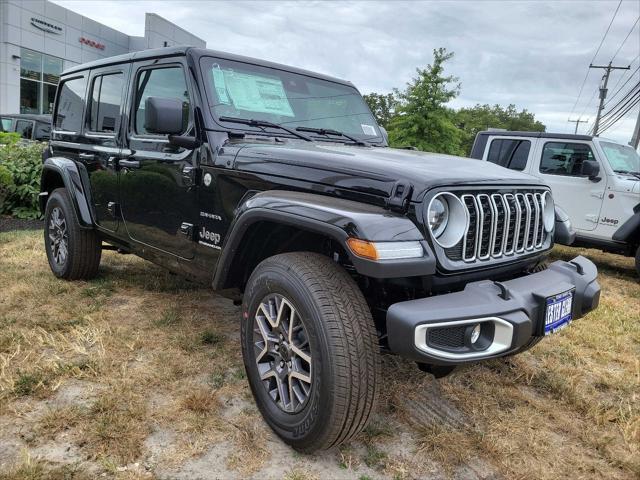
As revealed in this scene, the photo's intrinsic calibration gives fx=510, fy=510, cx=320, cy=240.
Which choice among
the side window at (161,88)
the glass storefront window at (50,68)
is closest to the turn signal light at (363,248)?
the side window at (161,88)

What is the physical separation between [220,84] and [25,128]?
10.5m

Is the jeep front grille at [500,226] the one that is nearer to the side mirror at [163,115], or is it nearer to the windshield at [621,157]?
the side mirror at [163,115]

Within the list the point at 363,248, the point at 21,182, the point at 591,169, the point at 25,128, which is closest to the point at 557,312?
the point at 363,248

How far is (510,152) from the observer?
313 inches

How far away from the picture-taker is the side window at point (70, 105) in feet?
14.6

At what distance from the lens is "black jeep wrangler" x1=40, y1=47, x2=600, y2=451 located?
2.04 meters

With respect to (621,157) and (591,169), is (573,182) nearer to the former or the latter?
(591,169)

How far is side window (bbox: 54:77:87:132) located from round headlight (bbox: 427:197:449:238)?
3.47 metres

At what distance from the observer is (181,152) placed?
3.15 meters

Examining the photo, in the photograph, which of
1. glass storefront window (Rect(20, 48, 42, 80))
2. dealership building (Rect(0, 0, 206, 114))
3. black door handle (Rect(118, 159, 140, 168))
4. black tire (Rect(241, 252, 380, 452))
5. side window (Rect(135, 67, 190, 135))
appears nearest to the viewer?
black tire (Rect(241, 252, 380, 452))

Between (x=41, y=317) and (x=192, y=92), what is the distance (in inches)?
80.5

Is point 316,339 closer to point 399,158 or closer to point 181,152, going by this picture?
point 399,158

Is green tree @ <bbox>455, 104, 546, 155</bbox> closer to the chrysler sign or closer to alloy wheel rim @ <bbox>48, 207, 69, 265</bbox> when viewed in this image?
the chrysler sign

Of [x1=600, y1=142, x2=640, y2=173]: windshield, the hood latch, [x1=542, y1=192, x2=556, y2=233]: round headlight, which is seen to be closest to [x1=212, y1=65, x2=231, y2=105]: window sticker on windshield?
the hood latch
